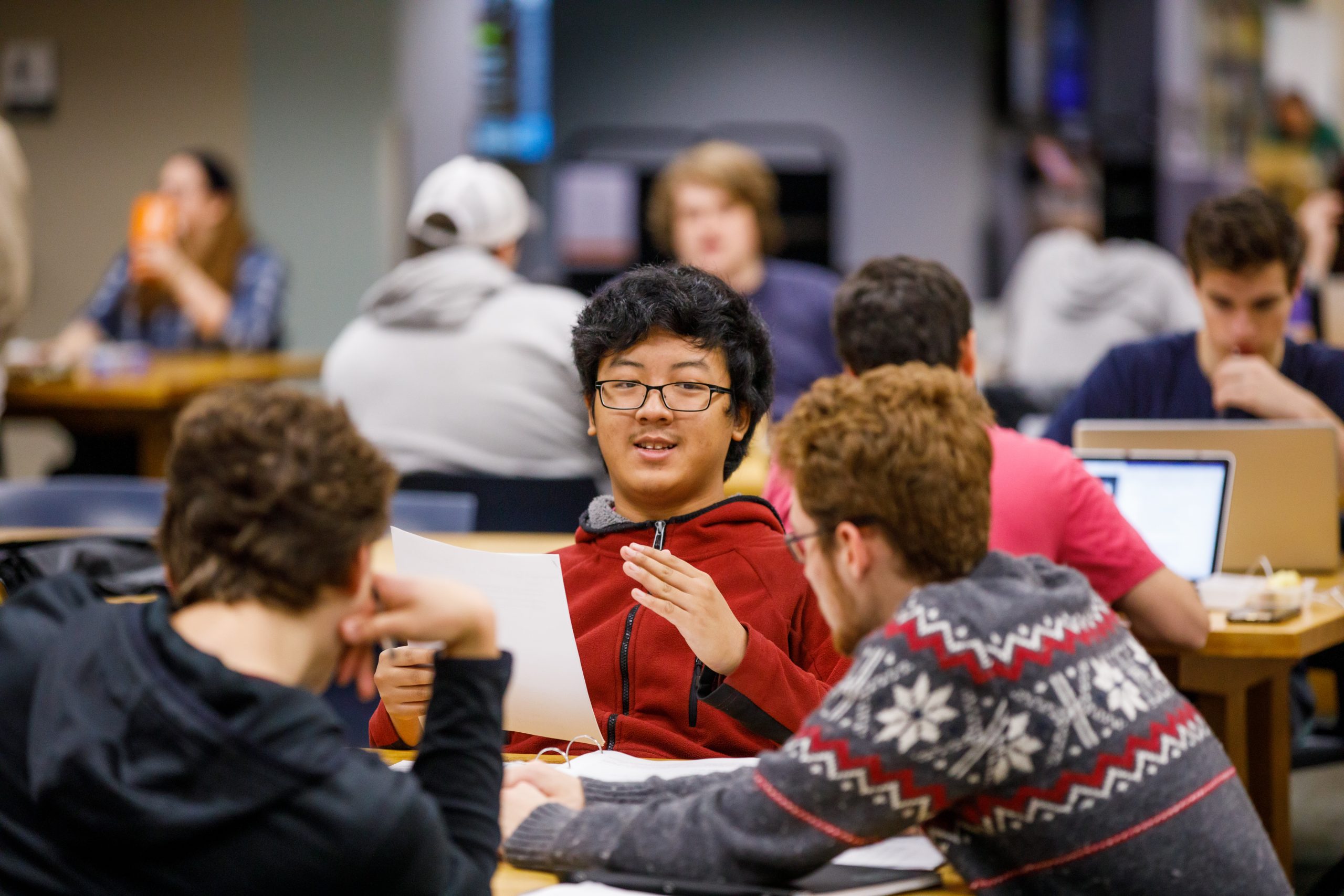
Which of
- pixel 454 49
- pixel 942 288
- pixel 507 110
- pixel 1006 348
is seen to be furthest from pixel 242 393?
pixel 507 110

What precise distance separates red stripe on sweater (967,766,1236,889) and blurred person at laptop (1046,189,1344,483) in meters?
1.68

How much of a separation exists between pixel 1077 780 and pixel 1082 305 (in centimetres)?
510

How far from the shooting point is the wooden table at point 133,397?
471 cm

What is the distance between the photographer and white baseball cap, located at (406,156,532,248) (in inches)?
150

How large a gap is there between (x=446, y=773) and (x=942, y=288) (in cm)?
139

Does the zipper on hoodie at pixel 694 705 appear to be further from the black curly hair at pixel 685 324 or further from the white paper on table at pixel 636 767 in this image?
the black curly hair at pixel 685 324

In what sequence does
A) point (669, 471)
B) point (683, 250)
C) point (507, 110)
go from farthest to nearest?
point (507, 110), point (683, 250), point (669, 471)

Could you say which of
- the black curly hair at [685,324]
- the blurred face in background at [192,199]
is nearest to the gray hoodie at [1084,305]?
the blurred face in background at [192,199]

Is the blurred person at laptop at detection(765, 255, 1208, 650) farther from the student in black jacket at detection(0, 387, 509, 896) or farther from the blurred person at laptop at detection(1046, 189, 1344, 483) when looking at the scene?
the student in black jacket at detection(0, 387, 509, 896)

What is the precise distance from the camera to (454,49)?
6875 millimetres

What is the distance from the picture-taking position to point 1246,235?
2891 millimetres

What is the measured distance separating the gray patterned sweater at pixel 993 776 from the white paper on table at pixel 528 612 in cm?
36

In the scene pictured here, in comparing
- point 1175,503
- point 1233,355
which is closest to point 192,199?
point 1233,355

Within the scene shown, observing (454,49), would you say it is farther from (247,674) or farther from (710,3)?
(247,674)
